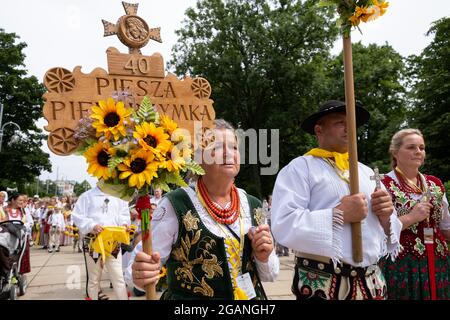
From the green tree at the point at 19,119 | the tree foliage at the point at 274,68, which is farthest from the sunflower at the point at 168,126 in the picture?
the green tree at the point at 19,119

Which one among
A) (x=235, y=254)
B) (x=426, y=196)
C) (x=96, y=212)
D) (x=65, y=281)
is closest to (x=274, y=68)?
(x=65, y=281)

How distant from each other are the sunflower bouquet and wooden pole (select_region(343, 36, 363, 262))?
0.97m

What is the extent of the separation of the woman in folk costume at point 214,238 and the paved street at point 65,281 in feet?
12.8

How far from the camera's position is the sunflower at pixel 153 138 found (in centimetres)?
203

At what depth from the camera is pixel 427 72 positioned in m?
21.6

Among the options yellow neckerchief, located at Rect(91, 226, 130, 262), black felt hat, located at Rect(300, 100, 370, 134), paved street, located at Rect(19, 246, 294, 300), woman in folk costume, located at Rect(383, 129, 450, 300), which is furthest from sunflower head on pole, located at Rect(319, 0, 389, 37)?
paved street, located at Rect(19, 246, 294, 300)

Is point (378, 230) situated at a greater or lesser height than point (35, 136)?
lesser

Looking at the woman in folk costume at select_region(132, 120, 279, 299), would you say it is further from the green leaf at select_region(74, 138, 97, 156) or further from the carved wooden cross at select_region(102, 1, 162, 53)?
the carved wooden cross at select_region(102, 1, 162, 53)

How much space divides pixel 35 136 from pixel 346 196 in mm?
34306

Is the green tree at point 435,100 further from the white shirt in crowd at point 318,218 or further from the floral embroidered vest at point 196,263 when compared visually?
the floral embroidered vest at point 196,263

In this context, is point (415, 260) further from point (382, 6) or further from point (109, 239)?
point (109, 239)

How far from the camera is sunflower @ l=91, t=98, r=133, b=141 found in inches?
79.9

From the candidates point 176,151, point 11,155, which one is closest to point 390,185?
point 176,151

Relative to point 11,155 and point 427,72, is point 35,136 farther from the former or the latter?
point 427,72
